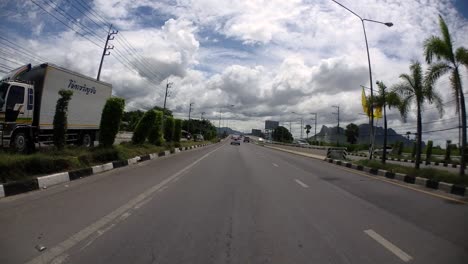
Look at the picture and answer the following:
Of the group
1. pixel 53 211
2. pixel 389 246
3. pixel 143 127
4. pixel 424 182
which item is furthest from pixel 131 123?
pixel 389 246

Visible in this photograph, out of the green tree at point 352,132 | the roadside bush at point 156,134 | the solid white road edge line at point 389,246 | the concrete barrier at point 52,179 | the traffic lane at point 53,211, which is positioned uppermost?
the green tree at point 352,132

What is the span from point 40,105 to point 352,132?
108852 mm

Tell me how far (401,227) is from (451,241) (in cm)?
90

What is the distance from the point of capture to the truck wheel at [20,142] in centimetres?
1468

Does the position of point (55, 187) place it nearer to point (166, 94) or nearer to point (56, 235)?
point (56, 235)

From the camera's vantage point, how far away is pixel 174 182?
38.0 feet

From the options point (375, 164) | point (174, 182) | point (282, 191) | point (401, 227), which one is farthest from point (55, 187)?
point (375, 164)

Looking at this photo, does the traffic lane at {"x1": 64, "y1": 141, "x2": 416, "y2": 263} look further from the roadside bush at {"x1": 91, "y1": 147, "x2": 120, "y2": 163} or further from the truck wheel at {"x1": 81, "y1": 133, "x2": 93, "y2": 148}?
the truck wheel at {"x1": 81, "y1": 133, "x2": 93, "y2": 148}

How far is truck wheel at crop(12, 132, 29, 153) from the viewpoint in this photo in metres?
14.7

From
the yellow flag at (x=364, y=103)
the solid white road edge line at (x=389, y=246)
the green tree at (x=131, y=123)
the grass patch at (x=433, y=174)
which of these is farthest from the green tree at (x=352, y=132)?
the solid white road edge line at (x=389, y=246)

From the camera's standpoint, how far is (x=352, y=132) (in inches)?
4567

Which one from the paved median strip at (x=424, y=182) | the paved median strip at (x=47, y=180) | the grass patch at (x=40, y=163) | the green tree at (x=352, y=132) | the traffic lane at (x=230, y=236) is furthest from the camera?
the green tree at (x=352, y=132)

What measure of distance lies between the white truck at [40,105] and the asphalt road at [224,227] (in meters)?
6.55

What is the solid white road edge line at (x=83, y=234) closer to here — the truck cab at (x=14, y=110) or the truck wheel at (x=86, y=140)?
the truck cab at (x=14, y=110)
